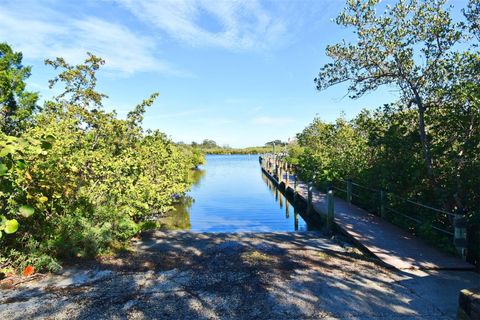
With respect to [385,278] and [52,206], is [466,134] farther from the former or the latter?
[52,206]

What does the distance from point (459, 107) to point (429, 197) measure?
190 cm

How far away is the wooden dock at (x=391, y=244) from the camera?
4871mm

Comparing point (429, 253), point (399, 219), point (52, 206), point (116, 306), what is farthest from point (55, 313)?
point (399, 219)

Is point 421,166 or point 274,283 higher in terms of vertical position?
point 421,166

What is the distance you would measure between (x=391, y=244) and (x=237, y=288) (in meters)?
3.31

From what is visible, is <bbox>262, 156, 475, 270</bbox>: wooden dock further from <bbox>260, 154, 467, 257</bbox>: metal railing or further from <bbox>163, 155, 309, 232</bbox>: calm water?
<bbox>163, 155, 309, 232</bbox>: calm water

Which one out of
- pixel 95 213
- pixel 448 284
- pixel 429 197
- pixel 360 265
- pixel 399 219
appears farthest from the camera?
pixel 399 219

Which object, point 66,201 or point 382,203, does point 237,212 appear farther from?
point 66,201

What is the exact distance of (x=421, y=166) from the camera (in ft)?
22.6

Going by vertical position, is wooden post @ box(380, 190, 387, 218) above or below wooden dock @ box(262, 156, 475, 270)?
above

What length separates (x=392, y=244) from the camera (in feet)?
19.4

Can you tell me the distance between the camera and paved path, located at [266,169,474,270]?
16.0 ft

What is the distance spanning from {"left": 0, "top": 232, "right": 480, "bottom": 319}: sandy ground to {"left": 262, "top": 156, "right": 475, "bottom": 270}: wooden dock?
24 centimetres

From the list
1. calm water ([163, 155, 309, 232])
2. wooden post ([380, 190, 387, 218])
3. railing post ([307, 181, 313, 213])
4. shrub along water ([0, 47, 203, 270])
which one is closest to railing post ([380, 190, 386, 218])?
wooden post ([380, 190, 387, 218])
